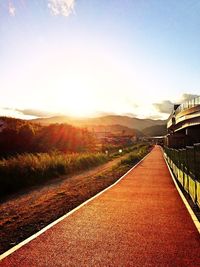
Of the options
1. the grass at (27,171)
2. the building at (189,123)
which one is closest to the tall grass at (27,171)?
the grass at (27,171)

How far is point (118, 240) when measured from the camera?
6.41m

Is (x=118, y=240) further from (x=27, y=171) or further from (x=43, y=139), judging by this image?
(x=43, y=139)

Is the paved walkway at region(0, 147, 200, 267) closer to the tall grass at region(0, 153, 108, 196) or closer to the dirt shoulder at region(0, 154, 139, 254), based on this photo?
the dirt shoulder at region(0, 154, 139, 254)

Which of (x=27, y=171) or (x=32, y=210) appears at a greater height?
(x=27, y=171)

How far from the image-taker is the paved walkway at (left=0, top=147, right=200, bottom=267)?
5305 mm

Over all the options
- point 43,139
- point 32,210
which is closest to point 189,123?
point 43,139

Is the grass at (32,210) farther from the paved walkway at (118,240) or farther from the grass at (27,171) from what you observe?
the grass at (27,171)

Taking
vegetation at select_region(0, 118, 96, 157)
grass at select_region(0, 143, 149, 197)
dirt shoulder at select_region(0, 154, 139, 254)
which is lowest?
dirt shoulder at select_region(0, 154, 139, 254)

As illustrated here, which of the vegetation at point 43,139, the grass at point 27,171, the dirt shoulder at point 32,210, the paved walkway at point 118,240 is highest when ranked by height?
the vegetation at point 43,139

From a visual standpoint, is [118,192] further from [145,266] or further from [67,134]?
[67,134]

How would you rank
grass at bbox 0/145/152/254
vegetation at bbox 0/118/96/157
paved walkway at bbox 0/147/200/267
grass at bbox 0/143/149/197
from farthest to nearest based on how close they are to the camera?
1. vegetation at bbox 0/118/96/157
2. grass at bbox 0/143/149/197
3. grass at bbox 0/145/152/254
4. paved walkway at bbox 0/147/200/267

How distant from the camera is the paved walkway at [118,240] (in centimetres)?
530

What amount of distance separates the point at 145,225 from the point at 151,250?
1.87 metres

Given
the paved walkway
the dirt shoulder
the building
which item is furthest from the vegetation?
the paved walkway
